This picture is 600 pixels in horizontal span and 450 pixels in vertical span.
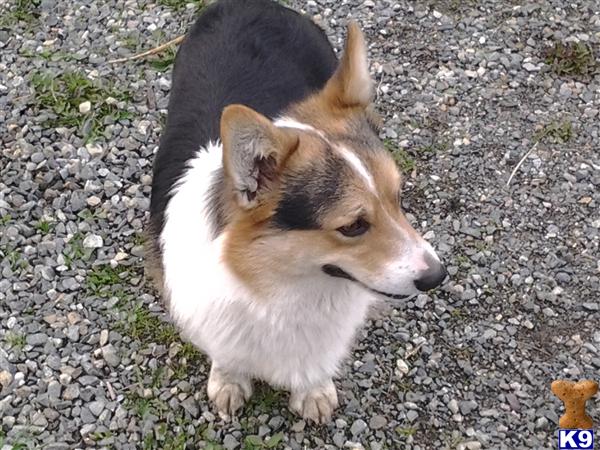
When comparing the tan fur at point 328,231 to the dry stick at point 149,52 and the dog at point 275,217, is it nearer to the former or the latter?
the dog at point 275,217

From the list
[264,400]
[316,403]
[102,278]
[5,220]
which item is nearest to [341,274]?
[316,403]

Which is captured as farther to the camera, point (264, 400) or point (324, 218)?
point (264, 400)

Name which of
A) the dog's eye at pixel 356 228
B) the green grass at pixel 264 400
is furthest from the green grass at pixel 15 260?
the dog's eye at pixel 356 228

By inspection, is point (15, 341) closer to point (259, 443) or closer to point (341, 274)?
point (259, 443)

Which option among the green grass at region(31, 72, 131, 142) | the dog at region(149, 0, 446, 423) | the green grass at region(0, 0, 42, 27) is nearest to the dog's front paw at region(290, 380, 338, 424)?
the dog at region(149, 0, 446, 423)

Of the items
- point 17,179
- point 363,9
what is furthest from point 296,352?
point 363,9

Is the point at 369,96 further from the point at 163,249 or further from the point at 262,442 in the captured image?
the point at 262,442

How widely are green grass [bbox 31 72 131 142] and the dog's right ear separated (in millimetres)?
2316

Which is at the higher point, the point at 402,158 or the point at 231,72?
the point at 231,72

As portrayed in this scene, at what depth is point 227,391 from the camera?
3701 millimetres

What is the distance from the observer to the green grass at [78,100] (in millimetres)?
4852

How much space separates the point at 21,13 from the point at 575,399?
14.3 feet

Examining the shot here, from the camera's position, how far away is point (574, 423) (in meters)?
3.60

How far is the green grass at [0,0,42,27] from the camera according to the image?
5457 mm
